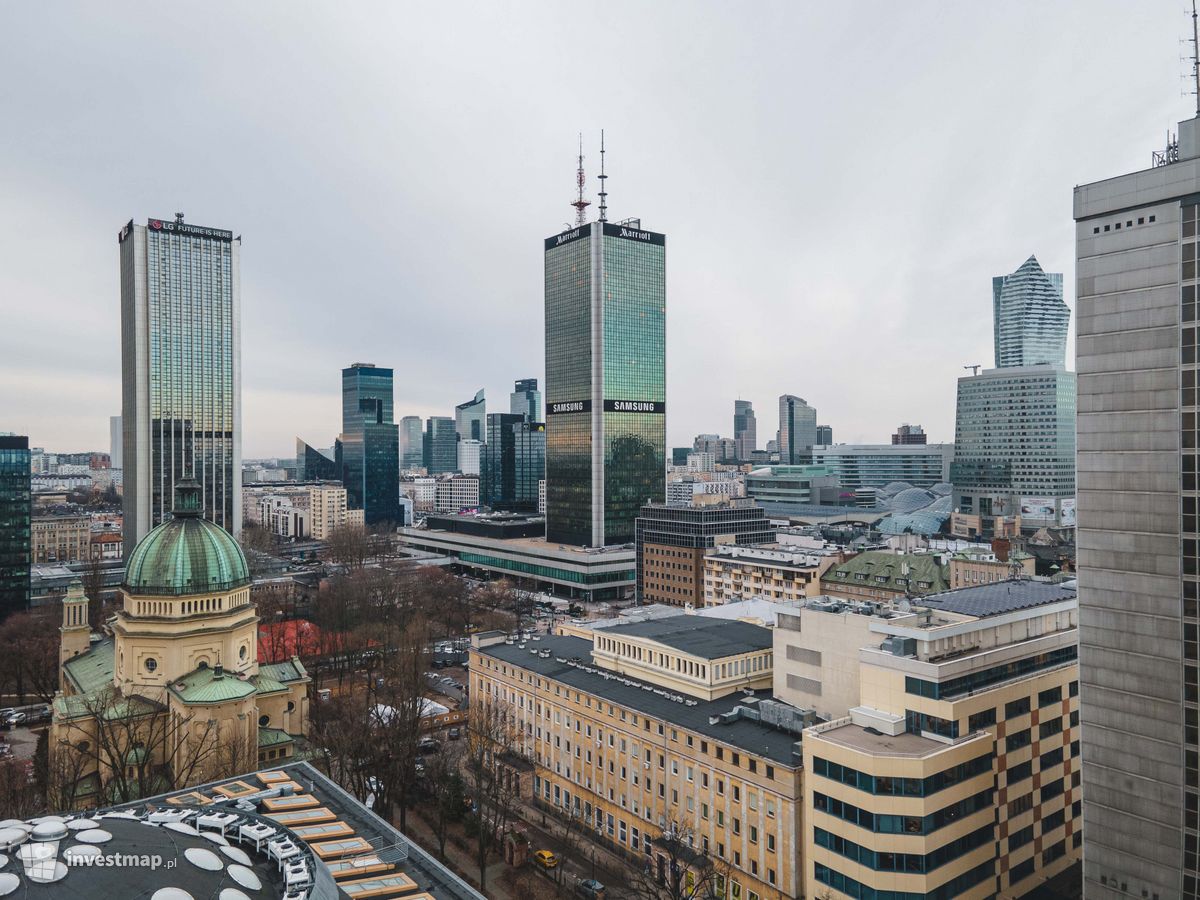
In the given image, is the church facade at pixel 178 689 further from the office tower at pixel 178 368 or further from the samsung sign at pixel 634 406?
the samsung sign at pixel 634 406

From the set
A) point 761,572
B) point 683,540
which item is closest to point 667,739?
point 761,572

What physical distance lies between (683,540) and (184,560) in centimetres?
9938

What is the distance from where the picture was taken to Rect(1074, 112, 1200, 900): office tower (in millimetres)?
40719

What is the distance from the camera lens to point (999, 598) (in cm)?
5978

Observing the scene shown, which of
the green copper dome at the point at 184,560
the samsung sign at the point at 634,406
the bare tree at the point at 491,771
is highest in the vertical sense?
the samsung sign at the point at 634,406

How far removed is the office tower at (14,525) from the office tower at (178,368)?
1415 inches

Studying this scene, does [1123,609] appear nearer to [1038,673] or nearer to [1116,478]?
[1116,478]

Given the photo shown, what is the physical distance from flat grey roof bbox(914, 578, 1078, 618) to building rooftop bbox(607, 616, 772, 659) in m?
15.5

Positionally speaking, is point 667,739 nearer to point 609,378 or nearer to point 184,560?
point 184,560

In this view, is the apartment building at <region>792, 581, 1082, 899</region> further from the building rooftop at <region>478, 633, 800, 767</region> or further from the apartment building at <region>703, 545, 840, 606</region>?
the apartment building at <region>703, 545, 840, 606</region>

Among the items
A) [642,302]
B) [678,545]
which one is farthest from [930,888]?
[642,302]

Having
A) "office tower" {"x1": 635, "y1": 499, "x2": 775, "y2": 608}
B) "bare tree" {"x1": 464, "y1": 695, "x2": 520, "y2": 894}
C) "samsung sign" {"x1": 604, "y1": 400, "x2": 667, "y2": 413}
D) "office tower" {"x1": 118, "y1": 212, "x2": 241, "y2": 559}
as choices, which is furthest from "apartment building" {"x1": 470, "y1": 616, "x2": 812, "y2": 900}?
"office tower" {"x1": 118, "y1": 212, "x2": 241, "y2": 559}

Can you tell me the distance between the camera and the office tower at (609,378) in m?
190

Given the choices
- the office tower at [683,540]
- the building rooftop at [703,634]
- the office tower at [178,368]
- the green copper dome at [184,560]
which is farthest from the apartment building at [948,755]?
the office tower at [178,368]
